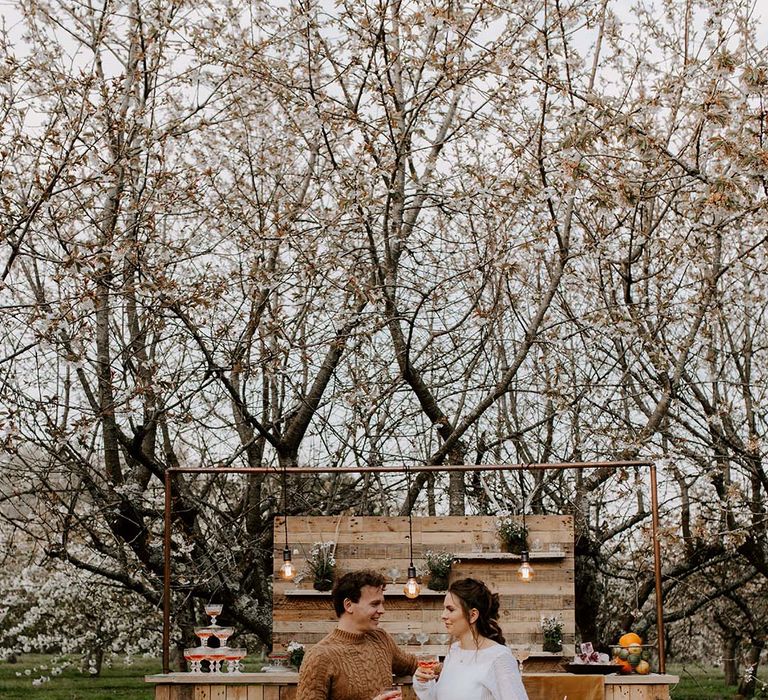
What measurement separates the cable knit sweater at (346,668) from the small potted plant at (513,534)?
281 centimetres

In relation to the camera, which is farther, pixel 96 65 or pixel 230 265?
pixel 230 265

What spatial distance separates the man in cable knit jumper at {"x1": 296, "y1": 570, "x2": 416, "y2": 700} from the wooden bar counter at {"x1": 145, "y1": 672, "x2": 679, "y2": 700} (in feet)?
7.27

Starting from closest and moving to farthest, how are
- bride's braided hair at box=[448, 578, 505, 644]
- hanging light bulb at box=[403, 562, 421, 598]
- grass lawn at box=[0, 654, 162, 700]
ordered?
bride's braided hair at box=[448, 578, 505, 644] < hanging light bulb at box=[403, 562, 421, 598] < grass lawn at box=[0, 654, 162, 700]

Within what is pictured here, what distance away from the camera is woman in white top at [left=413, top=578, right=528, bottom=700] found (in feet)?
13.1

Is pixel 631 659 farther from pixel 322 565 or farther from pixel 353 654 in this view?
pixel 353 654

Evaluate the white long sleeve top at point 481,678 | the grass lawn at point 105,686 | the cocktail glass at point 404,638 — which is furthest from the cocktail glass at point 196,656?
the grass lawn at point 105,686

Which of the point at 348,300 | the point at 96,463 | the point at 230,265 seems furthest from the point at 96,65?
the point at 96,463

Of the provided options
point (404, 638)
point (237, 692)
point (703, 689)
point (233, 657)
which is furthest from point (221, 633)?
point (703, 689)

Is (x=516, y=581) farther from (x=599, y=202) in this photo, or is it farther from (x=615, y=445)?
(x=599, y=202)

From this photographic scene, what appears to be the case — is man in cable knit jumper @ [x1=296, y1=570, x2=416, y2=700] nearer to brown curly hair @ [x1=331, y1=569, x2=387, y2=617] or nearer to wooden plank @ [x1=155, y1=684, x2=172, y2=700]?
brown curly hair @ [x1=331, y1=569, x2=387, y2=617]

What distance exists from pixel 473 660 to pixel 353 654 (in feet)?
1.63

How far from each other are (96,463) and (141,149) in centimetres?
417

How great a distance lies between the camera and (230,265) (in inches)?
348

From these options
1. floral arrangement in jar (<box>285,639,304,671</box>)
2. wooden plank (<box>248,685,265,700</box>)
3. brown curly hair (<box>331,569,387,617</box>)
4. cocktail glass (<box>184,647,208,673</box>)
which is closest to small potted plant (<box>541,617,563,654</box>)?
floral arrangement in jar (<box>285,639,304,671</box>)
